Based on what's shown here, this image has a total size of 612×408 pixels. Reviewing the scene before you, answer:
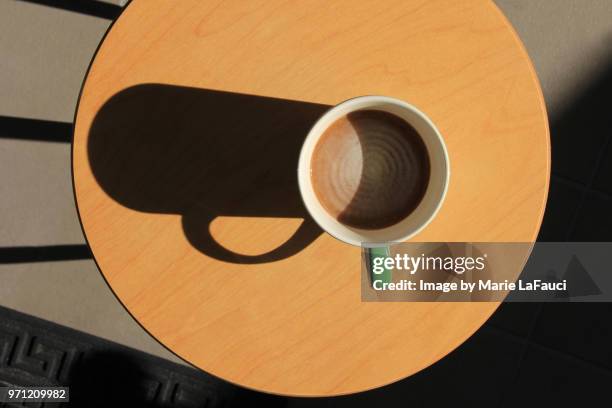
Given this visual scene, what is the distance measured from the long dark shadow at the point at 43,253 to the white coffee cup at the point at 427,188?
93 cm

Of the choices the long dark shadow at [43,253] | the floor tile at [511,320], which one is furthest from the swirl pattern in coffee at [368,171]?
the long dark shadow at [43,253]

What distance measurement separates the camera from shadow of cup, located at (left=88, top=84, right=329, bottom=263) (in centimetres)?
82

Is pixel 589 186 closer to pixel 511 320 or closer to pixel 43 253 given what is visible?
pixel 511 320

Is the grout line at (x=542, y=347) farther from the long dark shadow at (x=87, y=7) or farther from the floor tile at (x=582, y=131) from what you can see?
the long dark shadow at (x=87, y=7)

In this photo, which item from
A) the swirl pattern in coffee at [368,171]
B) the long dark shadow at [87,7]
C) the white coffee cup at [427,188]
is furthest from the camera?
the long dark shadow at [87,7]

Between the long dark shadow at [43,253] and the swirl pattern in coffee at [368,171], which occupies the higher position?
the swirl pattern in coffee at [368,171]

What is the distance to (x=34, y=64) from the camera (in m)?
1.39

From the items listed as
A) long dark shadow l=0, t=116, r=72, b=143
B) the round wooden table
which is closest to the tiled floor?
long dark shadow l=0, t=116, r=72, b=143

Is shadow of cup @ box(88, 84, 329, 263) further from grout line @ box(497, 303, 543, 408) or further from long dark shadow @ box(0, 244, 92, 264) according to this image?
grout line @ box(497, 303, 543, 408)

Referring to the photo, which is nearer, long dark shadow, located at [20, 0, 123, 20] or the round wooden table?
the round wooden table

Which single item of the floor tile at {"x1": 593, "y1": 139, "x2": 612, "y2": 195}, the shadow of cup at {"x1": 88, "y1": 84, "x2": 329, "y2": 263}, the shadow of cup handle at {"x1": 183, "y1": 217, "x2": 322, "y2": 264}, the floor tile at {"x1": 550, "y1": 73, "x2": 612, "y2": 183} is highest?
the floor tile at {"x1": 550, "y1": 73, "x2": 612, "y2": 183}

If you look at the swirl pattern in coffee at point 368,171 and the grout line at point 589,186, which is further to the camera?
the grout line at point 589,186

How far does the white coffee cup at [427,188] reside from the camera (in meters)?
0.68

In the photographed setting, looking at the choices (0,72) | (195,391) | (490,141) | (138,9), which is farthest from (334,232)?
(0,72)
